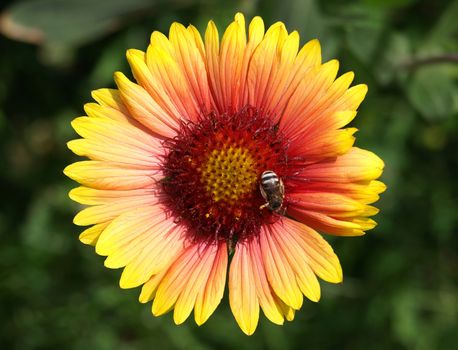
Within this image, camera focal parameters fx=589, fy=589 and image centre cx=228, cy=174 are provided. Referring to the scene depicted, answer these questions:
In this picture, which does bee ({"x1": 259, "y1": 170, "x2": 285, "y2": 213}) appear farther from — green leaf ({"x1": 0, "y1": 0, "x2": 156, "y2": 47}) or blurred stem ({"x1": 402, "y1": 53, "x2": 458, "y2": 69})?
green leaf ({"x1": 0, "y1": 0, "x2": 156, "y2": 47})

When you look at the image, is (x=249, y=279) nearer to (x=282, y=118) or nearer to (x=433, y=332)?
(x=282, y=118)

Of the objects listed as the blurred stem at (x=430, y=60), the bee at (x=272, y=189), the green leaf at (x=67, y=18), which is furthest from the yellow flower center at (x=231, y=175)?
the green leaf at (x=67, y=18)

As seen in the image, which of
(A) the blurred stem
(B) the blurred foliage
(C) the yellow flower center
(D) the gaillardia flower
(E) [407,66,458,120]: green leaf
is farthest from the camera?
(B) the blurred foliage

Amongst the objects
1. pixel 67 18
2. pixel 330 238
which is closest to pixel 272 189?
pixel 330 238

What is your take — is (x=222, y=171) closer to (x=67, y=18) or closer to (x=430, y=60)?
(x=430, y=60)

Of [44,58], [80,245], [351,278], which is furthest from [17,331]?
[351,278]

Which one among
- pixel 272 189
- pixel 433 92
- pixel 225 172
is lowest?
pixel 433 92

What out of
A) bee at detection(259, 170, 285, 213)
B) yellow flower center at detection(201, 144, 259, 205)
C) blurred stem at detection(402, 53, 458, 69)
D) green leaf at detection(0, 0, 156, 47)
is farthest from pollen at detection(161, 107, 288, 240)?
green leaf at detection(0, 0, 156, 47)
